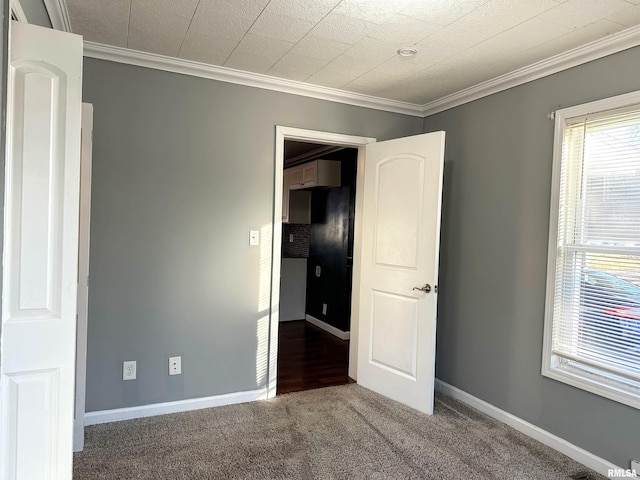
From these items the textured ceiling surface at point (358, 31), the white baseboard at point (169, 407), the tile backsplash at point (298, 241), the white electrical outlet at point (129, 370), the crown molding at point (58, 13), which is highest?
the textured ceiling surface at point (358, 31)

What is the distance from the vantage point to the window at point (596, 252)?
227cm

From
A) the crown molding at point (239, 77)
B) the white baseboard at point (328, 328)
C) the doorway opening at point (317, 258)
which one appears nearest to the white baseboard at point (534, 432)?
the doorway opening at point (317, 258)

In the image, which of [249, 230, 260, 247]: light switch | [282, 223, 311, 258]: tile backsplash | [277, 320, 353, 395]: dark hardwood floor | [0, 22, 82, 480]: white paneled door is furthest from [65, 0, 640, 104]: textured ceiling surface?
[282, 223, 311, 258]: tile backsplash

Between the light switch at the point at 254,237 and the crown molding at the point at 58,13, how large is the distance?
1.60m

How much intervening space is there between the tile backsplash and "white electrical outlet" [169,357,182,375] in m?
3.13

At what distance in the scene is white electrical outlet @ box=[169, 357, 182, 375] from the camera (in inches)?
116

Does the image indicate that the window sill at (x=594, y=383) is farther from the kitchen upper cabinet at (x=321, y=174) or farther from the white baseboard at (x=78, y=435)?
the kitchen upper cabinet at (x=321, y=174)

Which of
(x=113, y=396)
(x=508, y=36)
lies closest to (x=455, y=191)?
(x=508, y=36)

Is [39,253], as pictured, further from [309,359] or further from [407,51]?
[309,359]

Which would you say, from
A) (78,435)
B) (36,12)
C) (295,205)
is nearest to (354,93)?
(36,12)

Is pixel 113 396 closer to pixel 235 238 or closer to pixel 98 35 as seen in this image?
pixel 235 238

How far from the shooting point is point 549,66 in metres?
2.63

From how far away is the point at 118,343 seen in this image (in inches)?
111

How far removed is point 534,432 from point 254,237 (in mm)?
2201
